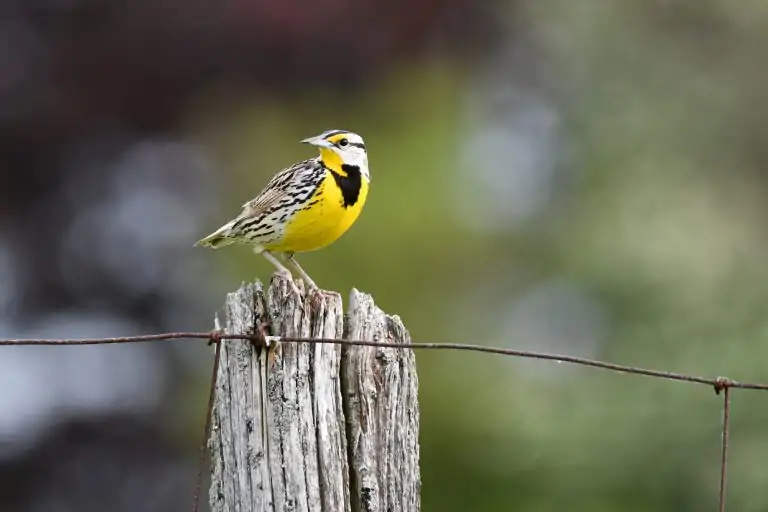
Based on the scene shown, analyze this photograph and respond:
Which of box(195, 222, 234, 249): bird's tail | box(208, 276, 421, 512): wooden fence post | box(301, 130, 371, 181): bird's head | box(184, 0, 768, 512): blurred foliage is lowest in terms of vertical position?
box(208, 276, 421, 512): wooden fence post

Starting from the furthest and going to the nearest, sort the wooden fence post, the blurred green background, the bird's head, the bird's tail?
the blurred green background, the bird's tail, the bird's head, the wooden fence post

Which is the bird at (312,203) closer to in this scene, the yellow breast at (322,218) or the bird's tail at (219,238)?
the yellow breast at (322,218)

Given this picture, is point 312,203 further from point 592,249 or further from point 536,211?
point 536,211

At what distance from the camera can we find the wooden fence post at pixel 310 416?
136 inches

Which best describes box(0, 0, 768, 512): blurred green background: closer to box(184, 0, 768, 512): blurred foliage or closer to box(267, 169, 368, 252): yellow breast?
box(184, 0, 768, 512): blurred foliage

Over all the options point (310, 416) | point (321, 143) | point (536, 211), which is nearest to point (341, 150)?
point (321, 143)

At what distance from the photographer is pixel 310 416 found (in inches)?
137

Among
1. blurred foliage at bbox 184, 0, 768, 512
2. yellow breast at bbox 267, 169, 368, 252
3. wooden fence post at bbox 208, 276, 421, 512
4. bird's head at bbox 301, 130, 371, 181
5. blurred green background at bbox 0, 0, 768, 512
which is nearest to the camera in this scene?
wooden fence post at bbox 208, 276, 421, 512

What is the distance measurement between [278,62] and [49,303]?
267 cm

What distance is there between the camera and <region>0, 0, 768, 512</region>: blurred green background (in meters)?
Result: 8.53

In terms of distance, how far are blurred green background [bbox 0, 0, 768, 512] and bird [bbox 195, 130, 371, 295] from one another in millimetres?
3073

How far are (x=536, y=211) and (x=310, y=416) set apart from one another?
8.79 m

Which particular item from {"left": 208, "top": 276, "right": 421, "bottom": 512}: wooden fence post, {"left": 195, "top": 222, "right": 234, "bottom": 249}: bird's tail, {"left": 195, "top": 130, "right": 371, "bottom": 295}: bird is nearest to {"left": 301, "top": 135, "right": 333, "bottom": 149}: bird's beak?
{"left": 195, "top": 130, "right": 371, "bottom": 295}: bird

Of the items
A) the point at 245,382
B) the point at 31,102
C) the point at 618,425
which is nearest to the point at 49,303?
the point at 31,102
